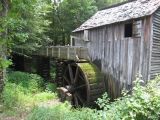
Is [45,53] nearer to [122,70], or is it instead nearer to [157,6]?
[122,70]

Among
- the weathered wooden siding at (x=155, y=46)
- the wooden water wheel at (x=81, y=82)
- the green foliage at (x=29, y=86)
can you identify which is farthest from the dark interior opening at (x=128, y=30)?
the green foliage at (x=29, y=86)

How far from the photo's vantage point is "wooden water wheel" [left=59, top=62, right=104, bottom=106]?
11463 millimetres

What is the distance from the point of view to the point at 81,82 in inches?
561

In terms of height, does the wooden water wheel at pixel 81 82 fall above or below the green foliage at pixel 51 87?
above

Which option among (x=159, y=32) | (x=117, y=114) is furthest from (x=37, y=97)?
(x=117, y=114)

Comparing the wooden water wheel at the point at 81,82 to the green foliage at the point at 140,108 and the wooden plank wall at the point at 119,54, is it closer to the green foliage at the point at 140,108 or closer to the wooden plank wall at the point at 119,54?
the wooden plank wall at the point at 119,54

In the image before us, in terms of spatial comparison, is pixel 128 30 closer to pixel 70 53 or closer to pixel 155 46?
pixel 155 46

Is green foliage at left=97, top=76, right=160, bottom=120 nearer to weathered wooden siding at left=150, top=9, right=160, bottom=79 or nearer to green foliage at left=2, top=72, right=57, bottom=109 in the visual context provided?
weathered wooden siding at left=150, top=9, right=160, bottom=79

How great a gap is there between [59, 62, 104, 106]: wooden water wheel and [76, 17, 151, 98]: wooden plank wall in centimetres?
54

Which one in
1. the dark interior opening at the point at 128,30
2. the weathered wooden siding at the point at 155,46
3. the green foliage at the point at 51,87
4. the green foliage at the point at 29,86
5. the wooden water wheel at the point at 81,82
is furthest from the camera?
the green foliage at the point at 51,87

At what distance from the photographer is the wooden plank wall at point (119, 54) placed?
9.62 m

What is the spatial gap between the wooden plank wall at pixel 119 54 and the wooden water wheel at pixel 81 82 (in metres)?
0.54

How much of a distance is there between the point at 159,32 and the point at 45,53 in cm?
938

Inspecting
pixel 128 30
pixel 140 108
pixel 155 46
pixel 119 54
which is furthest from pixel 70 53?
pixel 140 108
